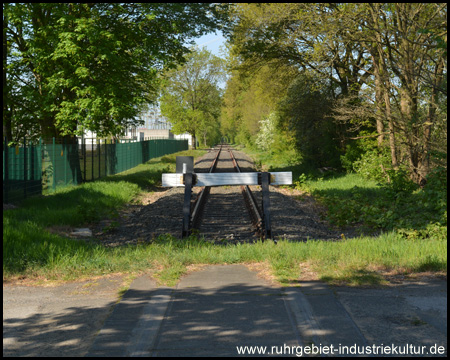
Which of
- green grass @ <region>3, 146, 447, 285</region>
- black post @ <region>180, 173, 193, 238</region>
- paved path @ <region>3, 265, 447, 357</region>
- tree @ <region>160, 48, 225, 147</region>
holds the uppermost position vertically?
tree @ <region>160, 48, 225, 147</region>

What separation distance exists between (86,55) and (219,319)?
611 inches

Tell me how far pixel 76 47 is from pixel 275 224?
412 inches

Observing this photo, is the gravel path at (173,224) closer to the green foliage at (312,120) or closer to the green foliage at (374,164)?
the green foliage at (374,164)

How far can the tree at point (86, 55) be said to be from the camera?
730 inches

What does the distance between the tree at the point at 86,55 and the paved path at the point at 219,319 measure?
13792 mm

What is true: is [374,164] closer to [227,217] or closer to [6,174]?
[227,217]

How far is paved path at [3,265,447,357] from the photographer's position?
4465 millimetres

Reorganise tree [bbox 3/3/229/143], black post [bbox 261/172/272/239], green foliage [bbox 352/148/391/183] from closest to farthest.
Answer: black post [bbox 261/172/272/239]
tree [bbox 3/3/229/143]
green foliage [bbox 352/148/391/183]

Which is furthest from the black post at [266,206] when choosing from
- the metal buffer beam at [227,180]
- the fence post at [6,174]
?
the fence post at [6,174]

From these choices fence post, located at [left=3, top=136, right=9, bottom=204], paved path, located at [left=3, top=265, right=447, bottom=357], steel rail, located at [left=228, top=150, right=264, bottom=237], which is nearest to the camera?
paved path, located at [left=3, top=265, right=447, bottom=357]

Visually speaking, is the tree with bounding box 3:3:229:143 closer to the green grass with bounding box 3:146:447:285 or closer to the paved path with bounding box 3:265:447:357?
the green grass with bounding box 3:146:447:285

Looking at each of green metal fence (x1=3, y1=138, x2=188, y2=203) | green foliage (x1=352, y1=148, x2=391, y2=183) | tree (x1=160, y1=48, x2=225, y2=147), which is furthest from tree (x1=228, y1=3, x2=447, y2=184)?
tree (x1=160, y1=48, x2=225, y2=147)

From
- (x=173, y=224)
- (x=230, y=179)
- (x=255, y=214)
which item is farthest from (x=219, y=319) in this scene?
(x=255, y=214)

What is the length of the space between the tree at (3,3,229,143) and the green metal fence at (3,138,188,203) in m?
1.26
